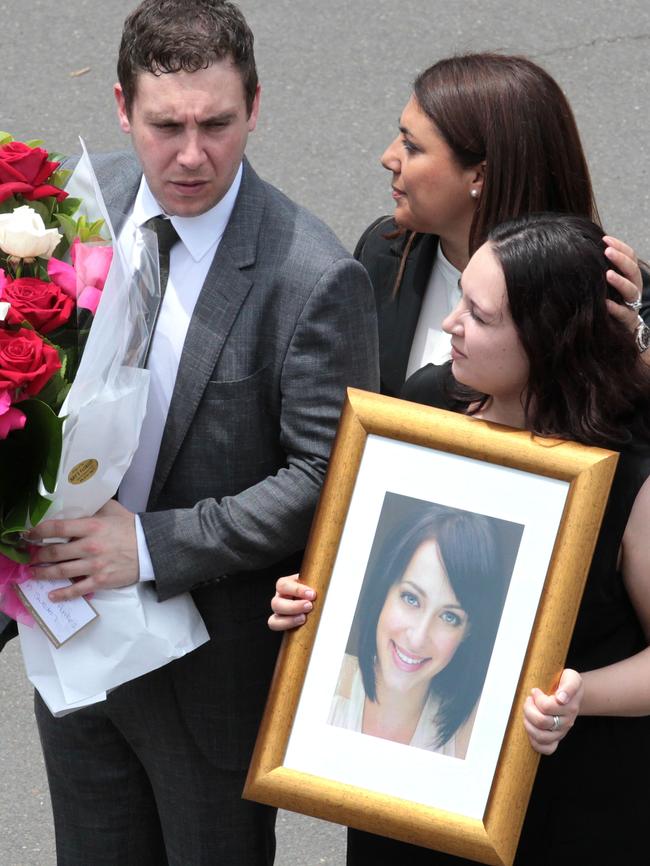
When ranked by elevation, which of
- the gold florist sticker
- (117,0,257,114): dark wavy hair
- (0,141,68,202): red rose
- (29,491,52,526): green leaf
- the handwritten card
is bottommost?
the handwritten card

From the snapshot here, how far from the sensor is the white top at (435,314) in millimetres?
3008

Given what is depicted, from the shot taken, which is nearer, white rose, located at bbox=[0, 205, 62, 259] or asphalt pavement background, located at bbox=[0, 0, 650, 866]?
white rose, located at bbox=[0, 205, 62, 259]

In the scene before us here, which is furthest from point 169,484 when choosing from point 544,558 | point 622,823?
point 622,823

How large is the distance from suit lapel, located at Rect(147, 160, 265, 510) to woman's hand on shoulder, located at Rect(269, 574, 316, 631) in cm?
42

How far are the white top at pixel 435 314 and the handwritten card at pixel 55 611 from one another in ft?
3.05

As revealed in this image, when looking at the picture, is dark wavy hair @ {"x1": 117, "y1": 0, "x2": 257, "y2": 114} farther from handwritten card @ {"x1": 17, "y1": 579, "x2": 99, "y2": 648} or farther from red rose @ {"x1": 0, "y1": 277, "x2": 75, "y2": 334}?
handwritten card @ {"x1": 17, "y1": 579, "x2": 99, "y2": 648}

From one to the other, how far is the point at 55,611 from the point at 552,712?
851 mm

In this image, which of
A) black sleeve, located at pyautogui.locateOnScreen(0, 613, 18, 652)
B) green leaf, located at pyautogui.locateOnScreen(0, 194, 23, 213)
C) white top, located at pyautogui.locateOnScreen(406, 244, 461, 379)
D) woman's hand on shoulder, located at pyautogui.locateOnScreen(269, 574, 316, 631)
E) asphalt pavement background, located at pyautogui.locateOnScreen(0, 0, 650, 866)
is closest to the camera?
woman's hand on shoulder, located at pyautogui.locateOnScreen(269, 574, 316, 631)

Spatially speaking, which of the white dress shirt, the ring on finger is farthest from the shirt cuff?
the ring on finger

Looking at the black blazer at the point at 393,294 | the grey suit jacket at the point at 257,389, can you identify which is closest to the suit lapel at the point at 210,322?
the grey suit jacket at the point at 257,389

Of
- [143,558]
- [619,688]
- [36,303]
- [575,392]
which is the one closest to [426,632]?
[619,688]

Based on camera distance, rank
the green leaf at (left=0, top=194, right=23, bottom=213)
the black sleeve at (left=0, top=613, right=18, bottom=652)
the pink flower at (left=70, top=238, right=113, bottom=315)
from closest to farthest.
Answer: the pink flower at (left=70, top=238, right=113, bottom=315)
the green leaf at (left=0, top=194, right=23, bottom=213)
the black sleeve at (left=0, top=613, right=18, bottom=652)

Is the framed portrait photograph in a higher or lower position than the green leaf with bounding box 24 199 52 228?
lower

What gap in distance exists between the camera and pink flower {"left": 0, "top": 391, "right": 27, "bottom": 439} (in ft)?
6.83
